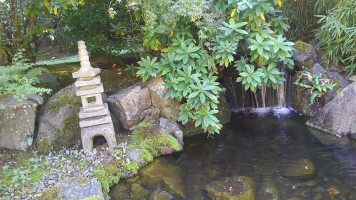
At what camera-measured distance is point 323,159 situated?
516 cm

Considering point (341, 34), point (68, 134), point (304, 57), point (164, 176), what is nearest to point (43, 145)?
point (68, 134)

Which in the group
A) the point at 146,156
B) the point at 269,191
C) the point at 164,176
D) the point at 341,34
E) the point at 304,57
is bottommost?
the point at 269,191

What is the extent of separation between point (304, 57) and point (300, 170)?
10.6ft

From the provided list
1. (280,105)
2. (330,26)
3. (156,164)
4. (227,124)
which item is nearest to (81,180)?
(156,164)

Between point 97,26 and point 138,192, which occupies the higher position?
point 97,26

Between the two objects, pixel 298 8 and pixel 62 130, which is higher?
pixel 298 8

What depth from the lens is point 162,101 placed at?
5.87 meters

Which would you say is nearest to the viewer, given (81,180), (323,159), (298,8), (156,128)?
(81,180)

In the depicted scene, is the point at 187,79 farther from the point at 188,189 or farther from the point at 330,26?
the point at 330,26

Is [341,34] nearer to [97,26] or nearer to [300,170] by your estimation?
[300,170]

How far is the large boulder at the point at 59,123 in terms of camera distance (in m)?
5.33

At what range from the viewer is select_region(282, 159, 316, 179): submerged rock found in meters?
4.71

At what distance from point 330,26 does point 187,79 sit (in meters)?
3.65

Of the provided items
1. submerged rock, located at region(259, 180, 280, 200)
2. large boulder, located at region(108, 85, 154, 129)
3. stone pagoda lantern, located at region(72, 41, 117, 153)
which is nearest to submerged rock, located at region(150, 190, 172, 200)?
stone pagoda lantern, located at region(72, 41, 117, 153)
